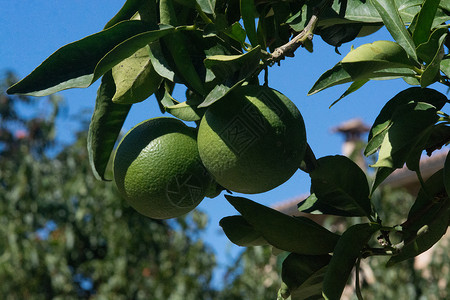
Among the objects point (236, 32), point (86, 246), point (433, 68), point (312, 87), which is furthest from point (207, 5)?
point (86, 246)

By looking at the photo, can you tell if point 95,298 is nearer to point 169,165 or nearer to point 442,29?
point 169,165

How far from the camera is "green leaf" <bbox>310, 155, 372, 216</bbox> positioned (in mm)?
820

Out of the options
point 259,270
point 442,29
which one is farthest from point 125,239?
point 442,29

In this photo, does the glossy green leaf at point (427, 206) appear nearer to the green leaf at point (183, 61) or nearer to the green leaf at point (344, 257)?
the green leaf at point (344, 257)

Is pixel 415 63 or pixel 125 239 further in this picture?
pixel 125 239

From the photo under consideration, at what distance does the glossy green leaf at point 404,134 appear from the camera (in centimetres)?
71

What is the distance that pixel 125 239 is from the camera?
4.77m

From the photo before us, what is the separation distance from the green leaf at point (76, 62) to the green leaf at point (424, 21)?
0.31m

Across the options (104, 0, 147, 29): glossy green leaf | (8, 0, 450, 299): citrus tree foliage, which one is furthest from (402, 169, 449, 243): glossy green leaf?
(104, 0, 147, 29): glossy green leaf

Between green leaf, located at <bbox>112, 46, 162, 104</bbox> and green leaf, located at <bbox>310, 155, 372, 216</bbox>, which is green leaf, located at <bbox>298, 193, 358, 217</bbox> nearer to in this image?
green leaf, located at <bbox>310, 155, 372, 216</bbox>

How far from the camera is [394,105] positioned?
0.80 meters

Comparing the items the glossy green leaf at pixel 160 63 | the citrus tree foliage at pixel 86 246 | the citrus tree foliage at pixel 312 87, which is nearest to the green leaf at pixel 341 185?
the citrus tree foliage at pixel 312 87

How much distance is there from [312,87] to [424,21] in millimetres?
147

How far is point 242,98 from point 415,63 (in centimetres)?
20
